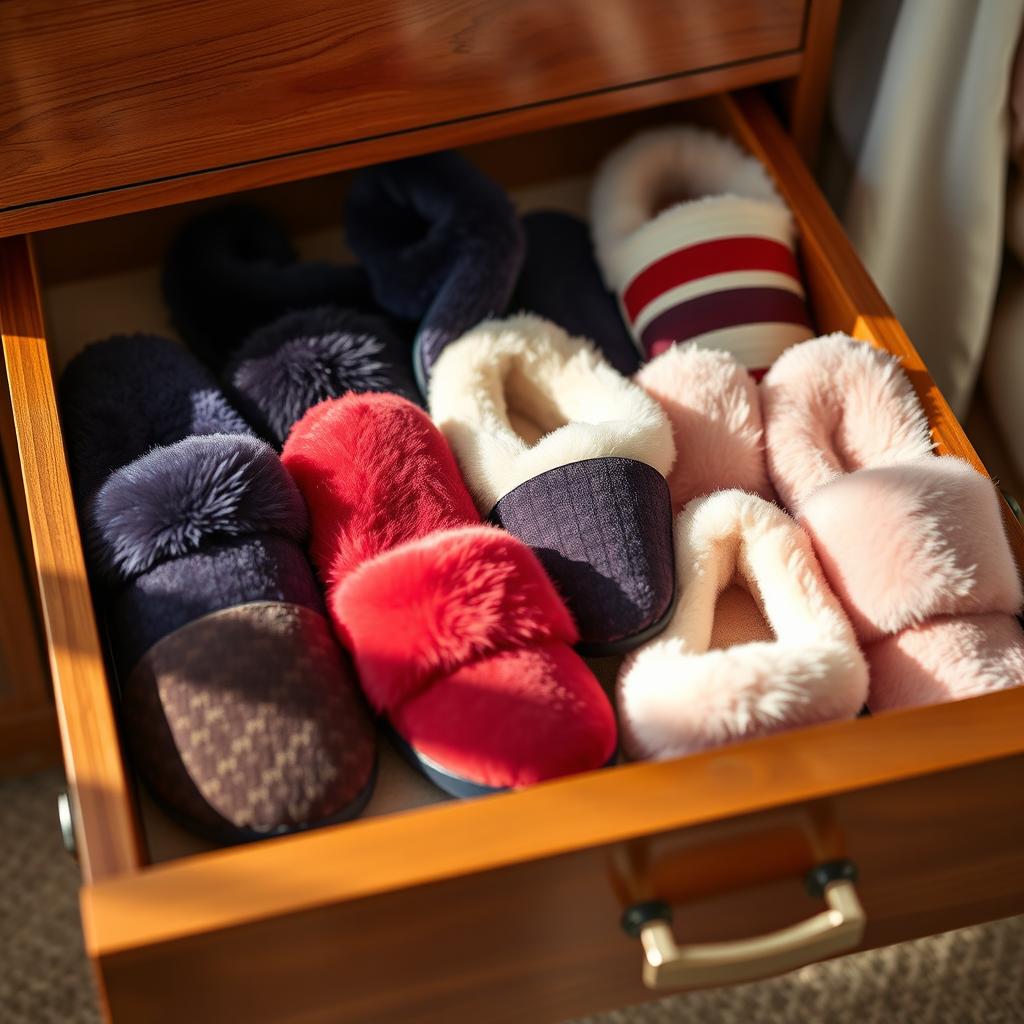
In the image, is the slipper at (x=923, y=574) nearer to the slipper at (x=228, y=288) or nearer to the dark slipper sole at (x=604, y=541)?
the dark slipper sole at (x=604, y=541)

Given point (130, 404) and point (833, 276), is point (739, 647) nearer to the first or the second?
point (833, 276)

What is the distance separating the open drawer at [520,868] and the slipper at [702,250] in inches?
15.9

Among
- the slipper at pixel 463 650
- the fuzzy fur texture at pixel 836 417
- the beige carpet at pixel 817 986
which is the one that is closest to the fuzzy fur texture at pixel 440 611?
the slipper at pixel 463 650

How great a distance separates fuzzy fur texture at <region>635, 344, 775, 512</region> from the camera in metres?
0.82

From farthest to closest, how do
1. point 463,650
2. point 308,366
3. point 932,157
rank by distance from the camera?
point 932,157 → point 308,366 → point 463,650

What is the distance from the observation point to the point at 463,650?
653 millimetres

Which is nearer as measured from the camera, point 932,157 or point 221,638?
point 221,638

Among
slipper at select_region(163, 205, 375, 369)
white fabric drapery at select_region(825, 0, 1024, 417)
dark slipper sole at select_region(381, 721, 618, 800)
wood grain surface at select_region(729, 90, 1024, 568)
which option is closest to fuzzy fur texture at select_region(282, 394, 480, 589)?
dark slipper sole at select_region(381, 721, 618, 800)

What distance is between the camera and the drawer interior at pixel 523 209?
34.7 inches

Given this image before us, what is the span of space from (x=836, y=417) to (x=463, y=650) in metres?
0.35

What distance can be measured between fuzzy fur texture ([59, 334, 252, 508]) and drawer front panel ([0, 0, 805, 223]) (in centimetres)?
12

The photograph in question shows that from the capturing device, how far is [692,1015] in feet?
3.36

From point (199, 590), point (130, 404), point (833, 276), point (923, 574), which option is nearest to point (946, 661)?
point (923, 574)

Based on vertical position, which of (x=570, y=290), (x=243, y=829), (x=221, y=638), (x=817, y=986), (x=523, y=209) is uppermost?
(x=523, y=209)
